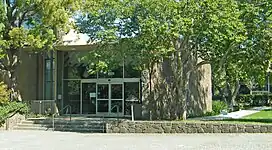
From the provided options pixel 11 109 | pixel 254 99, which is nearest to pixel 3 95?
pixel 11 109

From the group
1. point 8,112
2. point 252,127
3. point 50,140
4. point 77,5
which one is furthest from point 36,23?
point 252,127

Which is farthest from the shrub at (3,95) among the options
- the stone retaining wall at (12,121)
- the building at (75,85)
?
the building at (75,85)

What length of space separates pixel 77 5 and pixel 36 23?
3020mm

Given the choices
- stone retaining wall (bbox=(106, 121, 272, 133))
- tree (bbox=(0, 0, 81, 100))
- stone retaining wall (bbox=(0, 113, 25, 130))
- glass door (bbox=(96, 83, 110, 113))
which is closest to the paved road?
stone retaining wall (bbox=(106, 121, 272, 133))

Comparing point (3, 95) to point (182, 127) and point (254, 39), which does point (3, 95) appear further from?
point (254, 39)

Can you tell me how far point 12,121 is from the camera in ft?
76.2

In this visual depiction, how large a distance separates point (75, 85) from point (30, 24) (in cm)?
625

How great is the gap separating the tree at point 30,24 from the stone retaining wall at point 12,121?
7.43 ft

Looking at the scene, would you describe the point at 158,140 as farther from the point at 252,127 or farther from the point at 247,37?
the point at 247,37

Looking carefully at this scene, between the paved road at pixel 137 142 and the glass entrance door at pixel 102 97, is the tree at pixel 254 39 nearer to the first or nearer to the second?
the paved road at pixel 137 142

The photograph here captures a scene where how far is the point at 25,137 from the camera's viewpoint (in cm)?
1877

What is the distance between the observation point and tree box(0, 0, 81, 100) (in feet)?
72.1

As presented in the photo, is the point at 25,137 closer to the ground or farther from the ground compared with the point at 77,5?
closer to the ground

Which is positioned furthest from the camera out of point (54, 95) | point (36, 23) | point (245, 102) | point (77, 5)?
point (245, 102)
